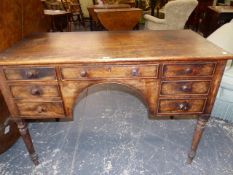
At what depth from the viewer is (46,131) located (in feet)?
6.05

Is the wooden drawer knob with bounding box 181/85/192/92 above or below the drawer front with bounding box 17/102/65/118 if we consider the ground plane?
above

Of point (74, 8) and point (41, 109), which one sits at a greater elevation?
point (41, 109)

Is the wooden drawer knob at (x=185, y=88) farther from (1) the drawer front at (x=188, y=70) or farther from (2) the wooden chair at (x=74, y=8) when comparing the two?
(2) the wooden chair at (x=74, y=8)

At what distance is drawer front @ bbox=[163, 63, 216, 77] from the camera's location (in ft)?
3.55

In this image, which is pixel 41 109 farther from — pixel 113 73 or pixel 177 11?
pixel 177 11

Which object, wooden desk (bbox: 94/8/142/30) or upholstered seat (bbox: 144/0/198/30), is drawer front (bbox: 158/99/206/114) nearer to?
wooden desk (bbox: 94/8/142/30)

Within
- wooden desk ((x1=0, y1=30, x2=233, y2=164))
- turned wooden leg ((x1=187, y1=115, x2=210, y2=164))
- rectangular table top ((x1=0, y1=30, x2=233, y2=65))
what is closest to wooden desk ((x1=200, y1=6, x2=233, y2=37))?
rectangular table top ((x1=0, y1=30, x2=233, y2=65))

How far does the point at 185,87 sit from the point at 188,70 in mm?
111

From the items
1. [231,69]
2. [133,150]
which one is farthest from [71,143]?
[231,69]

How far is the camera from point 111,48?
1.20 m

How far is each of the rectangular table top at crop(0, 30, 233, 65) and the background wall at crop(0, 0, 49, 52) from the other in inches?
6.5

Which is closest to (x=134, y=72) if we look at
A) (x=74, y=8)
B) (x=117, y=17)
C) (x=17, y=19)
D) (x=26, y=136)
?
(x=26, y=136)

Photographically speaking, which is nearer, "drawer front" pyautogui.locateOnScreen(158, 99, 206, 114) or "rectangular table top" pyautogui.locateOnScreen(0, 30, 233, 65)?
"rectangular table top" pyautogui.locateOnScreen(0, 30, 233, 65)

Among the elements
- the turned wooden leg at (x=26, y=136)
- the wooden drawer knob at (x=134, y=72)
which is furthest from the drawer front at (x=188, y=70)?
the turned wooden leg at (x=26, y=136)
